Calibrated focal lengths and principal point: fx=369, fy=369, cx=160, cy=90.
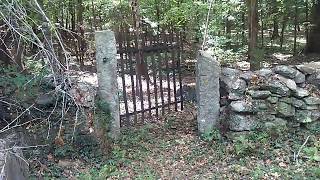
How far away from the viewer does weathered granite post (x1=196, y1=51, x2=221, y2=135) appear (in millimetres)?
5828

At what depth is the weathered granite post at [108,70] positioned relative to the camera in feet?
17.9

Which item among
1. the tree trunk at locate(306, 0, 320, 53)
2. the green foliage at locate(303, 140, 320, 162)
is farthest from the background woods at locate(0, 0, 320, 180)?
the tree trunk at locate(306, 0, 320, 53)

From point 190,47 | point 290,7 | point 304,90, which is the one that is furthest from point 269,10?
point 304,90

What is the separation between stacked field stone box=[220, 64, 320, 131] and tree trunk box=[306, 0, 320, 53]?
668 centimetres

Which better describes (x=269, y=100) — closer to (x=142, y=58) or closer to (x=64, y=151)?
(x=142, y=58)

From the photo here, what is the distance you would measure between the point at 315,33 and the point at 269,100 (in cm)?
729

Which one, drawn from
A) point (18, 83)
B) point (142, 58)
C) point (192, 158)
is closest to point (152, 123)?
point (142, 58)

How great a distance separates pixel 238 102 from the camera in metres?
5.76

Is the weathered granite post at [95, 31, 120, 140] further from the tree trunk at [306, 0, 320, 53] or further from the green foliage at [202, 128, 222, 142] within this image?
the tree trunk at [306, 0, 320, 53]

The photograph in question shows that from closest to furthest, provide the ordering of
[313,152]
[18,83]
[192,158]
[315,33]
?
[18,83]
[313,152]
[192,158]
[315,33]

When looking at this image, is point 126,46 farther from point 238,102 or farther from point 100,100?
point 238,102

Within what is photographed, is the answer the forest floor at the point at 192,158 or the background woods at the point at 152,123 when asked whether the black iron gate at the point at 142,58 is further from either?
the forest floor at the point at 192,158

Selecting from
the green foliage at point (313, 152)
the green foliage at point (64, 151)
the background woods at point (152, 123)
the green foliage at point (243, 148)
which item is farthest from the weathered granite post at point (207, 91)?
the green foliage at point (64, 151)

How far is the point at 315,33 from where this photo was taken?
39.2 ft
